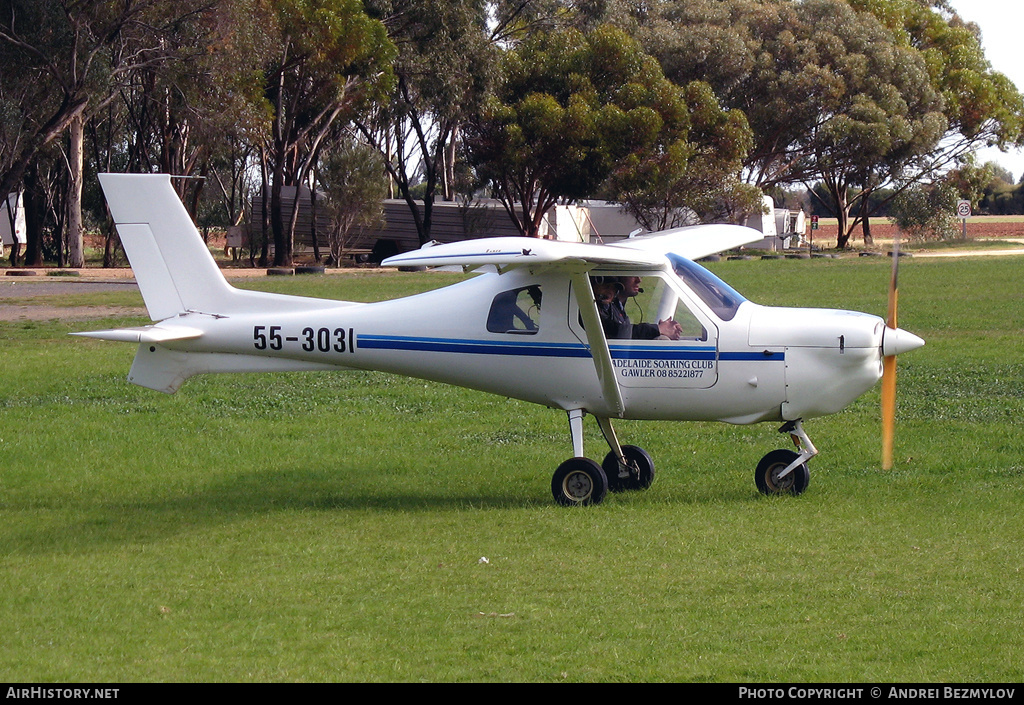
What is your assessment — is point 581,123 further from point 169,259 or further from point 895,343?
point 895,343

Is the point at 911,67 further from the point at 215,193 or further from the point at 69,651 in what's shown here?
the point at 69,651

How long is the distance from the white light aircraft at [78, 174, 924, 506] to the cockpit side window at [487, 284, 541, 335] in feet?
0.04

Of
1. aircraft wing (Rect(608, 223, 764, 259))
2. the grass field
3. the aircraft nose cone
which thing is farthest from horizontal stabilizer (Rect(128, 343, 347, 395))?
the aircraft nose cone

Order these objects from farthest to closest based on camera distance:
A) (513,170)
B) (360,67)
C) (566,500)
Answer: (513,170) → (360,67) → (566,500)

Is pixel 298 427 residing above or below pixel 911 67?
below

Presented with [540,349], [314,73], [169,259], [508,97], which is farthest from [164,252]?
[508,97]

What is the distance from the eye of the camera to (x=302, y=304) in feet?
35.9

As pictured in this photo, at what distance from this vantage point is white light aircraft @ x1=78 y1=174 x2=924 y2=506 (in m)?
9.82

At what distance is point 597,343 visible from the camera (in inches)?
391

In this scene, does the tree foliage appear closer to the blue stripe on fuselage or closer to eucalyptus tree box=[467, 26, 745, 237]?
eucalyptus tree box=[467, 26, 745, 237]

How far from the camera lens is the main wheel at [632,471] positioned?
1085 centimetres

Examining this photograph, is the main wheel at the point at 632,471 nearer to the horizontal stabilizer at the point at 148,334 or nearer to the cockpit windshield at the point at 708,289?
the cockpit windshield at the point at 708,289

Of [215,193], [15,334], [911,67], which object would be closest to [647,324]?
[15,334]

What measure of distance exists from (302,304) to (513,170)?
4607cm
